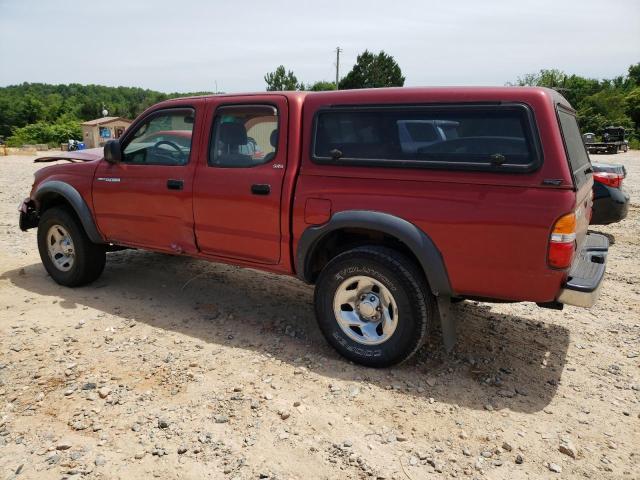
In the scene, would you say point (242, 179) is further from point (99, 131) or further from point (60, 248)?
point (99, 131)

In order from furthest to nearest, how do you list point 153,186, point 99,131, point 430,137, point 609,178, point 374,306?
point 99,131 < point 609,178 < point 153,186 < point 374,306 < point 430,137

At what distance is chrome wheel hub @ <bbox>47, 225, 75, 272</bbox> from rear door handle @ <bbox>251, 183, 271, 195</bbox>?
2.49 m

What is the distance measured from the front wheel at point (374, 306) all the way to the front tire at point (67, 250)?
275 cm

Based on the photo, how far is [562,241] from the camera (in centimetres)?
283

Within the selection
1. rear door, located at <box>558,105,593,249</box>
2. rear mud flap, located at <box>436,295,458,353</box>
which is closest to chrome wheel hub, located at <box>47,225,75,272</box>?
rear mud flap, located at <box>436,295,458,353</box>

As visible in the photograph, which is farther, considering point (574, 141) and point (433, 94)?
point (574, 141)

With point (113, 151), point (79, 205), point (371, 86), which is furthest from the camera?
point (371, 86)

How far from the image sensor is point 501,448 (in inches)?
106

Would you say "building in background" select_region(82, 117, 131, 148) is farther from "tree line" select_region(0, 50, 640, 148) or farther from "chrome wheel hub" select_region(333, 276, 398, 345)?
"chrome wheel hub" select_region(333, 276, 398, 345)

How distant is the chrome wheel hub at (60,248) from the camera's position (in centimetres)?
512

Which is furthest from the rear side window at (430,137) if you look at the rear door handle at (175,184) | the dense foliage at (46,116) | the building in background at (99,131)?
the dense foliage at (46,116)

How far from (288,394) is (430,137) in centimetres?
195

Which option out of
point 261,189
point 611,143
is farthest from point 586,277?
point 611,143

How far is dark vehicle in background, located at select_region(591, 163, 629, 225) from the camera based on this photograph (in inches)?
266
